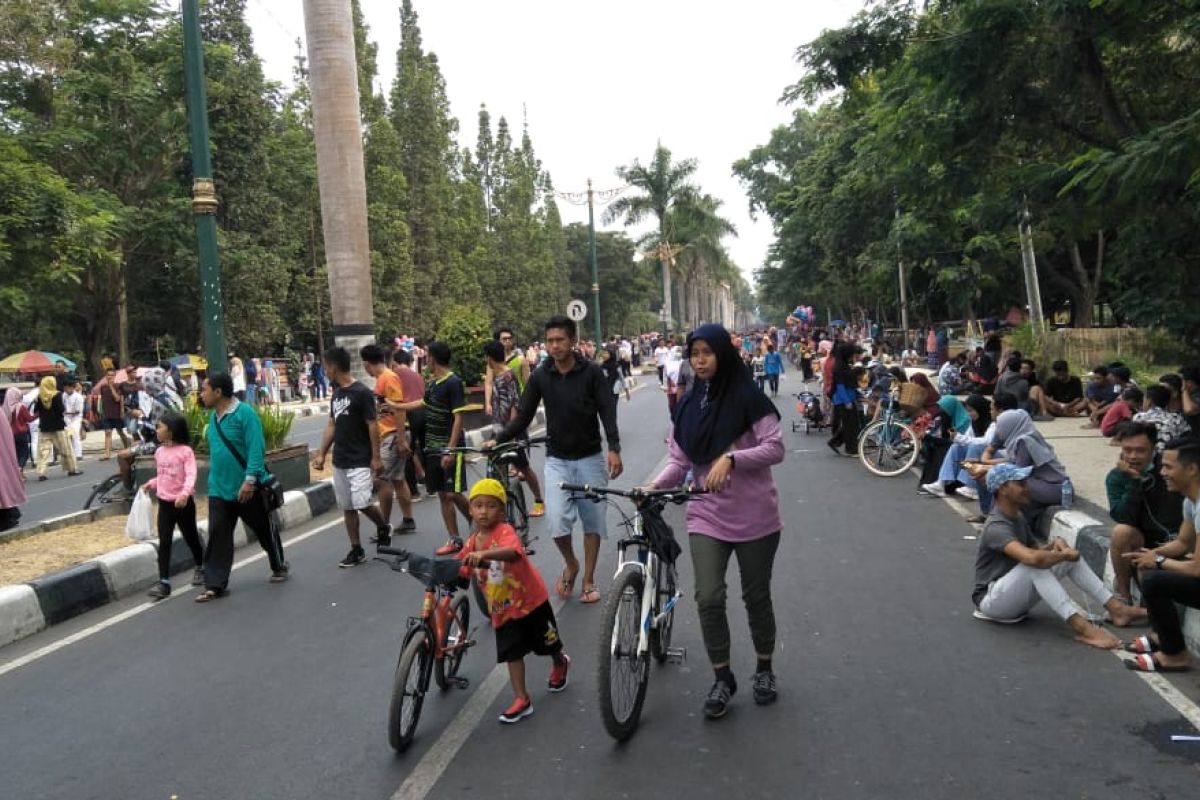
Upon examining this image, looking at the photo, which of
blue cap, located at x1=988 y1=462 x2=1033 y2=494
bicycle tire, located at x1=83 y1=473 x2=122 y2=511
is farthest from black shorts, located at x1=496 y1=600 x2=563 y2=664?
bicycle tire, located at x1=83 y1=473 x2=122 y2=511

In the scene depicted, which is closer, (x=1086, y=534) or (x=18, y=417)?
(x=1086, y=534)

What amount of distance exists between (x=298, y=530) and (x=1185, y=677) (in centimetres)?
774

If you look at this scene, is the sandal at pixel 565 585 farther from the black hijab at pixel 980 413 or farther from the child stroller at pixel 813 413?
the child stroller at pixel 813 413

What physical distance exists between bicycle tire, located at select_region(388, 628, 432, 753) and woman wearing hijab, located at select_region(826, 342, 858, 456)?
9.42 m

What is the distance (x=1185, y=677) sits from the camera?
4.58 m

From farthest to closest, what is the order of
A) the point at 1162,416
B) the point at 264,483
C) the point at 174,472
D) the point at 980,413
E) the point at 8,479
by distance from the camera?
the point at 980,413
the point at 1162,416
the point at 8,479
the point at 264,483
the point at 174,472

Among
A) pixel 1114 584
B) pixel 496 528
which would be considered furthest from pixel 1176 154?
pixel 496 528

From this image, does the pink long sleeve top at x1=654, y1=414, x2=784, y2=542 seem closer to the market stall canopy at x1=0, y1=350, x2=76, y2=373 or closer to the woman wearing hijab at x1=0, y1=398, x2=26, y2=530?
the woman wearing hijab at x1=0, y1=398, x2=26, y2=530

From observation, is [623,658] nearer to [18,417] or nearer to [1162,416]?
[1162,416]

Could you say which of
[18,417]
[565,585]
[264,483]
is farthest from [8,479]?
[18,417]

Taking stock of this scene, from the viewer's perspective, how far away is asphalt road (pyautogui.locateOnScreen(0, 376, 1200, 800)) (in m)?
3.69

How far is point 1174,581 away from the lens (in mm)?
4625

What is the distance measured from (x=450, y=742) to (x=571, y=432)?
238 cm

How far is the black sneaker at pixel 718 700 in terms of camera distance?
165 inches
